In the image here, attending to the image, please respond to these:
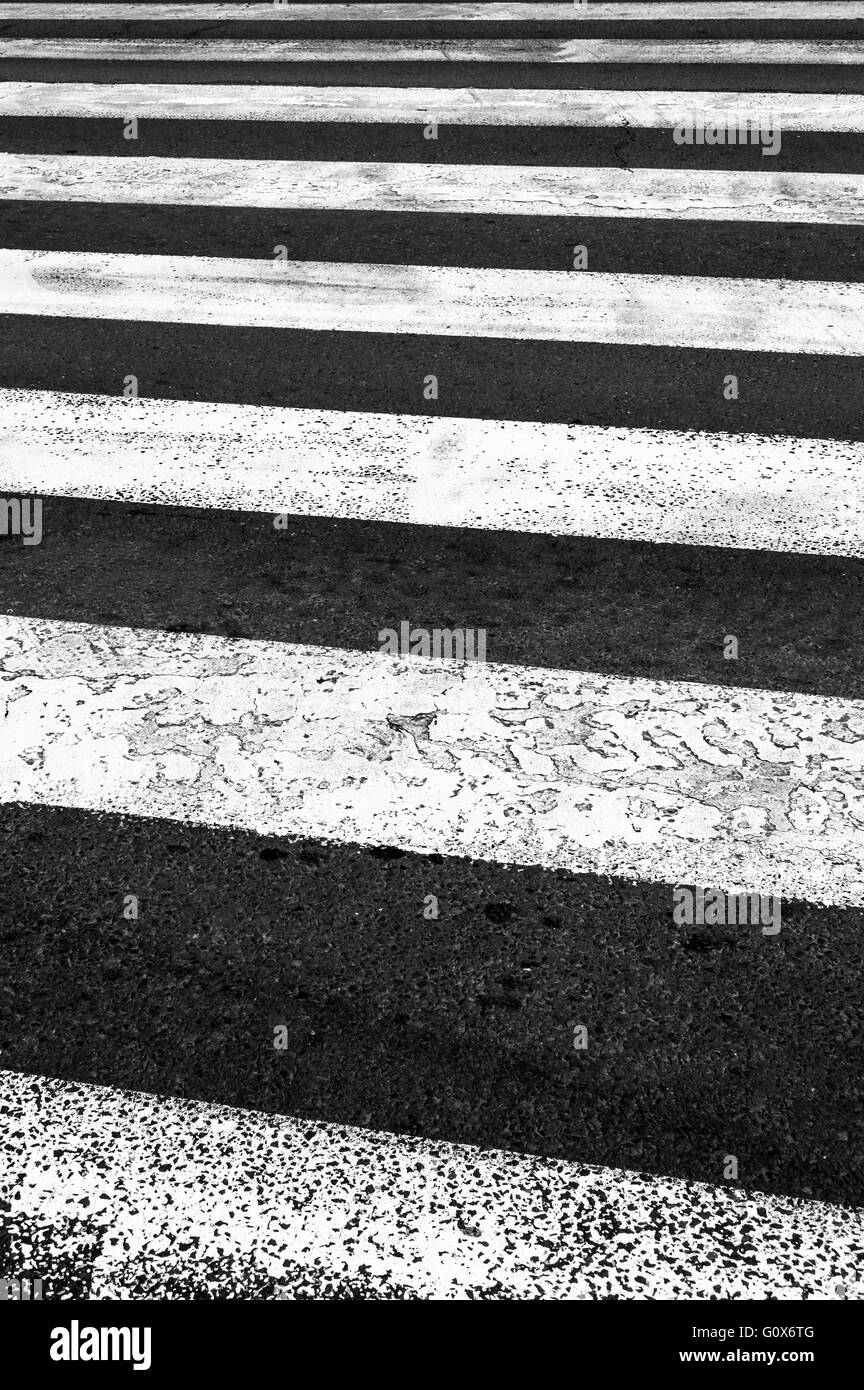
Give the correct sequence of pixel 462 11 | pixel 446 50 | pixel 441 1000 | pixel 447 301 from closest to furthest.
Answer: pixel 441 1000 → pixel 447 301 → pixel 446 50 → pixel 462 11

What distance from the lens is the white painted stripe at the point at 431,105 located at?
Answer: 741cm

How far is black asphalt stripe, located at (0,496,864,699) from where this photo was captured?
354 centimetres

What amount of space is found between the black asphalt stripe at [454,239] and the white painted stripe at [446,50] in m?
2.85

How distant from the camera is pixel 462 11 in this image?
961cm

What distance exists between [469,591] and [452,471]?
739mm

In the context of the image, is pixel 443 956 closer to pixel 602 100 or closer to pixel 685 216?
pixel 685 216

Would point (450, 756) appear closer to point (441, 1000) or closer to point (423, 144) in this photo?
point (441, 1000)

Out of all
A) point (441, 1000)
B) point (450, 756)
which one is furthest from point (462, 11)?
point (441, 1000)

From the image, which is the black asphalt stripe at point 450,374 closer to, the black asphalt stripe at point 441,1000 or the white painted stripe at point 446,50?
the black asphalt stripe at point 441,1000

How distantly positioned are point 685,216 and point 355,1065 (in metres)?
4.85

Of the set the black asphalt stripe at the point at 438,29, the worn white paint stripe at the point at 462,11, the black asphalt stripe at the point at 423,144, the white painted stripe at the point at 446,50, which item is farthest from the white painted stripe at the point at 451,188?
the worn white paint stripe at the point at 462,11

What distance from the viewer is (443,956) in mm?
2678

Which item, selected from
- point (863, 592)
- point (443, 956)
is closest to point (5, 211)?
point (863, 592)

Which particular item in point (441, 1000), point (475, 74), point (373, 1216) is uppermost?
point (475, 74)
